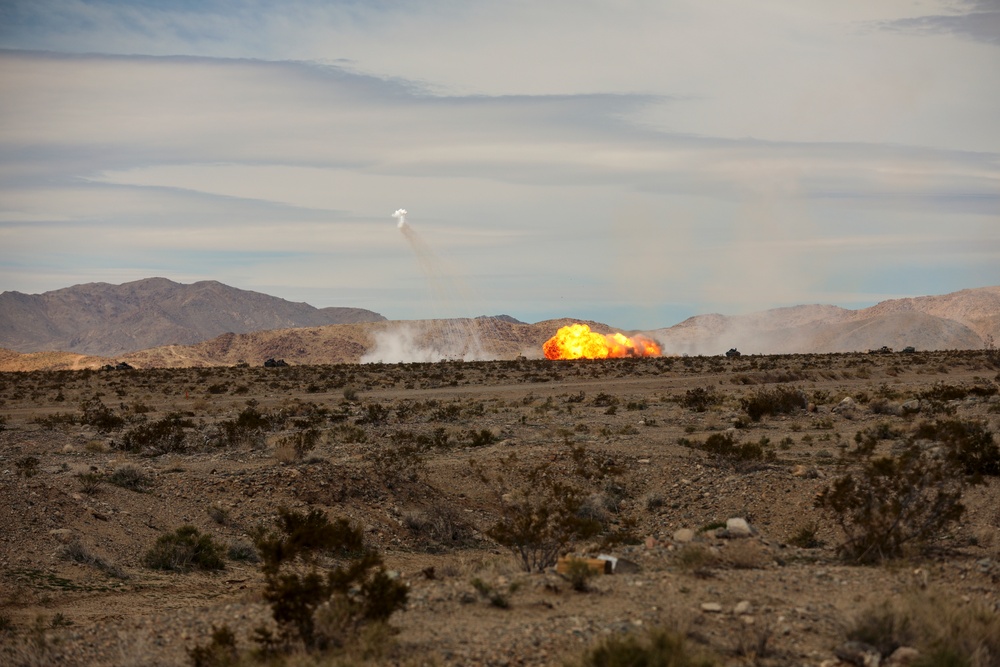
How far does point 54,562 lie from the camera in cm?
1664

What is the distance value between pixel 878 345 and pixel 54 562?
176m

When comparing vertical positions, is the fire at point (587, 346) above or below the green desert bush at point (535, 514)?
above

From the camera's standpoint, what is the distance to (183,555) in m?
17.5

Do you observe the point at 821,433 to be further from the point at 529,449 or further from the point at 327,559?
the point at 327,559

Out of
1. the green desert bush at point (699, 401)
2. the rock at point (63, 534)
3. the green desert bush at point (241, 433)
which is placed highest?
the green desert bush at point (699, 401)

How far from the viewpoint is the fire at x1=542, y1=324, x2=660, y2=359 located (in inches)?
4063

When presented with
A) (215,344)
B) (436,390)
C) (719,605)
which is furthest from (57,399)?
(215,344)

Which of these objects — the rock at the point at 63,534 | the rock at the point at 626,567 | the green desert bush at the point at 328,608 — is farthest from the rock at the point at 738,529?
the rock at the point at 63,534

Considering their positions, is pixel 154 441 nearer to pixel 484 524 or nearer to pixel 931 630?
pixel 484 524

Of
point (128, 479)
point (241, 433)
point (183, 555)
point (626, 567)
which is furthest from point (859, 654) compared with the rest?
point (241, 433)

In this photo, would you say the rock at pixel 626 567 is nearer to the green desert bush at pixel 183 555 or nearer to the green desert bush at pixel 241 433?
the green desert bush at pixel 183 555

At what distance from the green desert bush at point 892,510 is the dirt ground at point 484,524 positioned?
42 cm

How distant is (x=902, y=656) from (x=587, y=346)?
309ft

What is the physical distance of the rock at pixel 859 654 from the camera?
32.5ft
